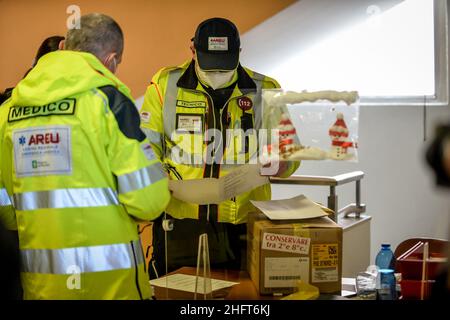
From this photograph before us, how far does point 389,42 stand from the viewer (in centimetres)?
411

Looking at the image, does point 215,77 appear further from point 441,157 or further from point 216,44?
point 441,157

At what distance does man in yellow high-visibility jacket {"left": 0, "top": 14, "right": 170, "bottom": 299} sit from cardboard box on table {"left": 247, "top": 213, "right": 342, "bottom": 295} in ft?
1.21

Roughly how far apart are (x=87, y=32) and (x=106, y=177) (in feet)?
1.50

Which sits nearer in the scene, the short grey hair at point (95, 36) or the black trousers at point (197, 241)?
the short grey hair at point (95, 36)

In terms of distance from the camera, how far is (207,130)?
2723mm

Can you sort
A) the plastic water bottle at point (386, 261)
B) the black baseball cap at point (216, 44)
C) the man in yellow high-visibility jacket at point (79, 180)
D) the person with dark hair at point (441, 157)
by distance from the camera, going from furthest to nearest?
the black baseball cap at point (216, 44), the plastic water bottle at point (386, 261), the man in yellow high-visibility jacket at point (79, 180), the person with dark hair at point (441, 157)

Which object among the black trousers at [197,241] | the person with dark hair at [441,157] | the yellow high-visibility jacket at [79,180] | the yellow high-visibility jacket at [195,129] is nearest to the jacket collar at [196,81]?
the yellow high-visibility jacket at [195,129]

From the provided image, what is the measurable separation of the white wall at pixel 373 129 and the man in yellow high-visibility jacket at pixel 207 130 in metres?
1.38

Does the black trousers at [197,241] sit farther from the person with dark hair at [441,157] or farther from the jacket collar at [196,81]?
the person with dark hair at [441,157]

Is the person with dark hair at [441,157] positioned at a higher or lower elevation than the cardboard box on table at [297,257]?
higher

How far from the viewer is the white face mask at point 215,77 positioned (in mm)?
2738
